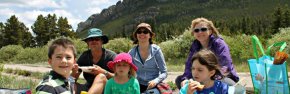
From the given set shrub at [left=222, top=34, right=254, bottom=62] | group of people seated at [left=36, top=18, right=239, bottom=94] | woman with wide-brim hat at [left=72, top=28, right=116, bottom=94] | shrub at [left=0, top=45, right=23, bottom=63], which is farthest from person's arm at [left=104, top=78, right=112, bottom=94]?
shrub at [left=0, top=45, right=23, bottom=63]

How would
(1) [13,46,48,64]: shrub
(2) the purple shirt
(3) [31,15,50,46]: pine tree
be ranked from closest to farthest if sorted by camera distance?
1. (2) the purple shirt
2. (1) [13,46,48,64]: shrub
3. (3) [31,15,50,46]: pine tree

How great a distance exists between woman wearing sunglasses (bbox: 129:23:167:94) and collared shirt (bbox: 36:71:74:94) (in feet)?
6.86

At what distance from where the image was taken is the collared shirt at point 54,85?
297cm

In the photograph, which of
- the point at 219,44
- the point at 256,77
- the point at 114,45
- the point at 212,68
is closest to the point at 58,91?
the point at 212,68

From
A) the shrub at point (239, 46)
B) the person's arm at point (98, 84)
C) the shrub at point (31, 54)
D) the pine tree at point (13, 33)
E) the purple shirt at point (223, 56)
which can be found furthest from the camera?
the pine tree at point (13, 33)

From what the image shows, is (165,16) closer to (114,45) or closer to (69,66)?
(114,45)

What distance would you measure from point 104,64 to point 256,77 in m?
2.14

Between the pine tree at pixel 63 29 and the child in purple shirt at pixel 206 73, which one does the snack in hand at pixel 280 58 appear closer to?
the child in purple shirt at pixel 206 73

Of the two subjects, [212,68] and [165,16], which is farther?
[165,16]

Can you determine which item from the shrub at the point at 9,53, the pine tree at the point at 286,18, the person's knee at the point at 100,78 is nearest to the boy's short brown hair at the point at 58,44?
the person's knee at the point at 100,78

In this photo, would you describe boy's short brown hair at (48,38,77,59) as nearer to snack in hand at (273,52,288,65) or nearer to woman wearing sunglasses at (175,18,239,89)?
woman wearing sunglasses at (175,18,239,89)

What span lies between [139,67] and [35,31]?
A: 53.3 meters

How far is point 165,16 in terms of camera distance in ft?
561

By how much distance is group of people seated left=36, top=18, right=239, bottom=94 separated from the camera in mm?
3162
